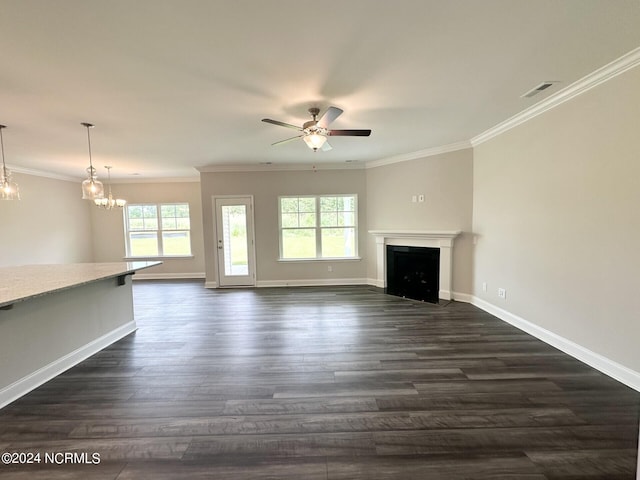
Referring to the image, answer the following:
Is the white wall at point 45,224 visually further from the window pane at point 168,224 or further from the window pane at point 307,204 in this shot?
the window pane at point 307,204

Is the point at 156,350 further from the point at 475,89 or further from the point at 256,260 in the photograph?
the point at 475,89

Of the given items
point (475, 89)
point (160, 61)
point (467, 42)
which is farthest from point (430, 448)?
point (160, 61)

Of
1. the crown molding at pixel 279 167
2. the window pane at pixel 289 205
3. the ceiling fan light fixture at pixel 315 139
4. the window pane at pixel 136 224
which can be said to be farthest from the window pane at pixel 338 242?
the window pane at pixel 136 224

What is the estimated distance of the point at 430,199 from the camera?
17.3 feet

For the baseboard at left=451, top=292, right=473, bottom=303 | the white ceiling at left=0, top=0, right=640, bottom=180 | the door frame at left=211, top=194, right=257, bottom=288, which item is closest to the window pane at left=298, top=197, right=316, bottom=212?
the door frame at left=211, top=194, right=257, bottom=288

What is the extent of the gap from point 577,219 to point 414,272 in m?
2.83

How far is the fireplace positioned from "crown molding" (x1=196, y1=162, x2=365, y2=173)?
195cm

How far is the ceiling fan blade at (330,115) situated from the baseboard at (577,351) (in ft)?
10.8

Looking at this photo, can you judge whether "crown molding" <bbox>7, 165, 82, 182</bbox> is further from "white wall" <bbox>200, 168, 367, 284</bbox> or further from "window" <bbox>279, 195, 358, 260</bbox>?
"window" <bbox>279, 195, 358, 260</bbox>

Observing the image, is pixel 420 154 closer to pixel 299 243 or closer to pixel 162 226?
pixel 299 243

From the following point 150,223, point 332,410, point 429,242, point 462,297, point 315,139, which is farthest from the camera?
point 150,223

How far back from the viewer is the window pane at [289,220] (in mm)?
6430

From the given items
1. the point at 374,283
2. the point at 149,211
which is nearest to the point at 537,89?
the point at 374,283

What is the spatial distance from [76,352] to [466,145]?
233 inches
